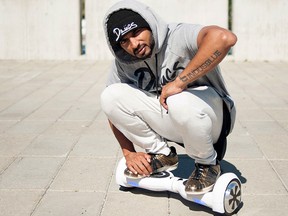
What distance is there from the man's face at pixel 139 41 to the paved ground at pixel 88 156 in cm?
94

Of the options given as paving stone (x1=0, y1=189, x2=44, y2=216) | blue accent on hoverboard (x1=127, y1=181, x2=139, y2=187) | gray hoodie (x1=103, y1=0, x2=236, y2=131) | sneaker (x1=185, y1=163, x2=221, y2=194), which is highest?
gray hoodie (x1=103, y1=0, x2=236, y2=131)

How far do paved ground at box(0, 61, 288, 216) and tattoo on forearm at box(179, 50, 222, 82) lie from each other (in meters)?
0.79

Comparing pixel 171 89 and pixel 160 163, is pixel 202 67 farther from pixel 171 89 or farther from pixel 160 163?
pixel 160 163

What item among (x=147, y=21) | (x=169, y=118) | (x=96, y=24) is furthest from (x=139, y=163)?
(x=96, y=24)

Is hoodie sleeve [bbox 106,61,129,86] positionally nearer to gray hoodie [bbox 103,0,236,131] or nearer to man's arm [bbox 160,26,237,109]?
gray hoodie [bbox 103,0,236,131]

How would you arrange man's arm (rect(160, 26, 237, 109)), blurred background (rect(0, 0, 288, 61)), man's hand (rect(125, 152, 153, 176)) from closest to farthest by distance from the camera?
1. man's arm (rect(160, 26, 237, 109))
2. man's hand (rect(125, 152, 153, 176))
3. blurred background (rect(0, 0, 288, 61))

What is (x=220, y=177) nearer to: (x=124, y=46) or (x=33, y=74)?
(x=124, y=46)

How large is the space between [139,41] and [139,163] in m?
0.79

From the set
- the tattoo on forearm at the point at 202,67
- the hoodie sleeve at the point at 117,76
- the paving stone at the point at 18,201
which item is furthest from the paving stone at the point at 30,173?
the tattoo on forearm at the point at 202,67

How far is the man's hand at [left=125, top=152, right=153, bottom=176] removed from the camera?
3010 mm

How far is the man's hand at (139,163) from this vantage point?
3.01 m

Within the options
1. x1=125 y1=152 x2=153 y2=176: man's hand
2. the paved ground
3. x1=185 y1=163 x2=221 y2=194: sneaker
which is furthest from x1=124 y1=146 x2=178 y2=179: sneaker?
x1=185 y1=163 x2=221 y2=194: sneaker

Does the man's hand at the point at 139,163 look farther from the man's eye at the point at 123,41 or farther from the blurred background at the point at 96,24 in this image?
the blurred background at the point at 96,24

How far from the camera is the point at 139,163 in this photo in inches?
119
